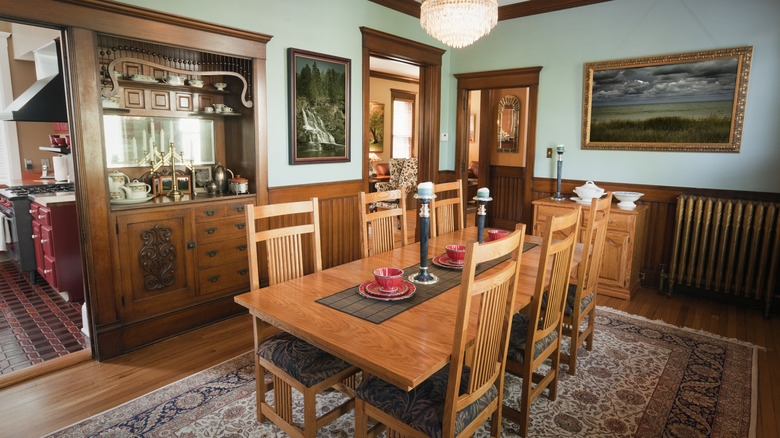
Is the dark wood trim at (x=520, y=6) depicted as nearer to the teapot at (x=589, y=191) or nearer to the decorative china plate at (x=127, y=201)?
the teapot at (x=589, y=191)

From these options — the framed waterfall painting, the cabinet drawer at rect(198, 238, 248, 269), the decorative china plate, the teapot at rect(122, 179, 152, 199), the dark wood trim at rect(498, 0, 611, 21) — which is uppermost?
the dark wood trim at rect(498, 0, 611, 21)

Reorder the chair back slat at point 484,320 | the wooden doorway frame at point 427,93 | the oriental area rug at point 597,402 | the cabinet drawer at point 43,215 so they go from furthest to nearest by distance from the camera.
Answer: the wooden doorway frame at point 427,93 < the cabinet drawer at point 43,215 < the oriental area rug at point 597,402 < the chair back slat at point 484,320

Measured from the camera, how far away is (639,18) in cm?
417

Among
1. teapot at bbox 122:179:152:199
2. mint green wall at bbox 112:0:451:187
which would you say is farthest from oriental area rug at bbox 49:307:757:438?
mint green wall at bbox 112:0:451:187

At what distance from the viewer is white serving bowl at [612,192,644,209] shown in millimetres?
3965

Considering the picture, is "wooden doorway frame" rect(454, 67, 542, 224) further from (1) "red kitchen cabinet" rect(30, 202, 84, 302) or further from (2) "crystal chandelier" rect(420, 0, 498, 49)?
(1) "red kitchen cabinet" rect(30, 202, 84, 302)

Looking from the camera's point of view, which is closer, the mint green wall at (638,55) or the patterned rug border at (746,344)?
the patterned rug border at (746,344)

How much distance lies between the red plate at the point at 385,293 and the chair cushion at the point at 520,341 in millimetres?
526

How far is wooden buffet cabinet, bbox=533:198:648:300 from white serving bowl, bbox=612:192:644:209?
0.19 ft

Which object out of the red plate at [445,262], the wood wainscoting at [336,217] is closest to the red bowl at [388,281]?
the red plate at [445,262]

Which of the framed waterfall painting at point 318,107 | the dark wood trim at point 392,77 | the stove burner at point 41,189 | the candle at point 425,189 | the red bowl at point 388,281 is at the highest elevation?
the dark wood trim at point 392,77

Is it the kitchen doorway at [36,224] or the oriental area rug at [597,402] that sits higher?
the kitchen doorway at [36,224]

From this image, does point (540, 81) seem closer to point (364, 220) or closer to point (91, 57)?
point (364, 220)

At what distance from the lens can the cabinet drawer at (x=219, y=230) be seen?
3240 mm
